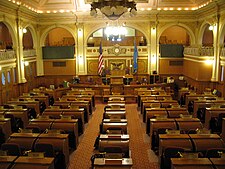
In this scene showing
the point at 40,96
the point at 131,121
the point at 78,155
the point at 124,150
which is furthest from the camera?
the point at 40,96

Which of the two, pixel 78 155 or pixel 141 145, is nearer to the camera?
pixel 78 155

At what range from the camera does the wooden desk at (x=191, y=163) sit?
259 inches

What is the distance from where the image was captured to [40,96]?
17.3 m

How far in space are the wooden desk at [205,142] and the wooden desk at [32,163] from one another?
4417mm

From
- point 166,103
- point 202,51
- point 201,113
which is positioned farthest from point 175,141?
point 202,51

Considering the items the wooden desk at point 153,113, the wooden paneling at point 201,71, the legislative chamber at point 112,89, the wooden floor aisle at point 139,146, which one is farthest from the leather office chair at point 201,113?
the wooden paneling at point 201,71

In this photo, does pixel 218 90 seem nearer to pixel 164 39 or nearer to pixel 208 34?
pixel 208 34

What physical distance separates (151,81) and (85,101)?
8.94 m

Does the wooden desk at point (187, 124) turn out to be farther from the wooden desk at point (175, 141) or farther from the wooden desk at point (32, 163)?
the wooden desk at point (32, 163)

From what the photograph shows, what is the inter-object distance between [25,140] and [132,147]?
4313 millimetres

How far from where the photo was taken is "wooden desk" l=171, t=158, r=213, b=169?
21.6ft

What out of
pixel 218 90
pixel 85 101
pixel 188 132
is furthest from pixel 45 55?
pixel 188 132

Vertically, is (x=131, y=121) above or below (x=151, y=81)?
below

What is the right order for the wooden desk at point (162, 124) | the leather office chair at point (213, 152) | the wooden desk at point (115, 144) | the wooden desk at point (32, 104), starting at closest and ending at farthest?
the leather office chair at point (213, 152)
the wooden desk at point (115, 144)
the wooden desk at point (162, 124)
the wooden desk at point (32, 104)
